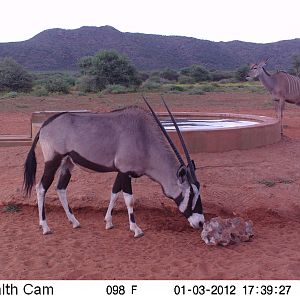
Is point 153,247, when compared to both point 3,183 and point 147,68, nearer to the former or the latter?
point 3,183

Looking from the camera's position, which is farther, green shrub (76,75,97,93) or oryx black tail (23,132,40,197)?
green shrub (76,75,97,93)

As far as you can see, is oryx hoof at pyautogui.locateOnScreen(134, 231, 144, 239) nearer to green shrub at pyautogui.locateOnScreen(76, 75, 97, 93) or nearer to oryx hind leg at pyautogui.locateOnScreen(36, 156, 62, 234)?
oryx hind leg at pyautogui.locateOnScreen(36, 156, 62, 234)

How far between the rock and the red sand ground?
0.27 feet

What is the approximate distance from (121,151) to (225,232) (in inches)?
58.1

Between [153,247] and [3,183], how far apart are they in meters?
3.24

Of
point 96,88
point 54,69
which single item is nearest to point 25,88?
point 96,88

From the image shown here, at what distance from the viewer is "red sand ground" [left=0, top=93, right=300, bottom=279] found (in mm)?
4738

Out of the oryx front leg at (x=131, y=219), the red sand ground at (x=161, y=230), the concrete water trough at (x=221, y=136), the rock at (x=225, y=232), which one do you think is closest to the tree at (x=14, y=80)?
the concrete water trough at (x=221, y=136)

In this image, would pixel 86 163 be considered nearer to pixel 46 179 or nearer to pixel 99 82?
pixel 46 179

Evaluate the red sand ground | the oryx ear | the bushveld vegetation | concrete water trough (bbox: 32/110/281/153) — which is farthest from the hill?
the oryx ear

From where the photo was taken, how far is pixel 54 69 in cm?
7388

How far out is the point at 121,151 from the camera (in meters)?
5.69

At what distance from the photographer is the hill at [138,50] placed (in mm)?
76750

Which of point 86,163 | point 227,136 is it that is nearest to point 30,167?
point 86,163
